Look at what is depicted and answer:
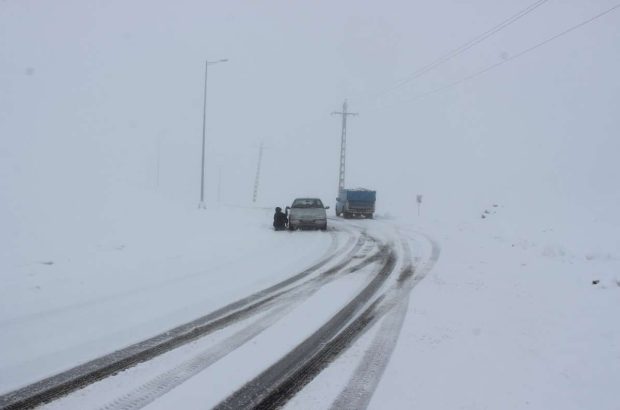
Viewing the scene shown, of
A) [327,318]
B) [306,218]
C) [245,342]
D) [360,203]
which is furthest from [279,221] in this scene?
[245,342]

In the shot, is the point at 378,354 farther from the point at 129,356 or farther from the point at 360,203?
the point at 360,203

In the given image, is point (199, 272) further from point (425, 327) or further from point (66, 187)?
point (66, 187)

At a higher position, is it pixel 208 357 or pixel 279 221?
pixel 279 221

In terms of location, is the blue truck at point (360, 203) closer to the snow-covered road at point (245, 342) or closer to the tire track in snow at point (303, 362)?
the snow-covered road at point (245, 342)

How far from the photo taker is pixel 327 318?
23.8ft

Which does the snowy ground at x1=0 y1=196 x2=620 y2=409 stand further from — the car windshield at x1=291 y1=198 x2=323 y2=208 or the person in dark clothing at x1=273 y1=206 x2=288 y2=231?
the car windshield at x1=291 y1=198 x2=323 y2=208

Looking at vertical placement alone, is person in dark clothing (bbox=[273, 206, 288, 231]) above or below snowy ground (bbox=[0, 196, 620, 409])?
above

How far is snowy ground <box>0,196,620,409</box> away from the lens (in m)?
4.73

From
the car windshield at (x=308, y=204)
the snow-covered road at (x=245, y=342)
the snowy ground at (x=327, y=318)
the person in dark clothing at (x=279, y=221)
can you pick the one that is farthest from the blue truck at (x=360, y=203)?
the snow-covered road at (x=245, y=342)

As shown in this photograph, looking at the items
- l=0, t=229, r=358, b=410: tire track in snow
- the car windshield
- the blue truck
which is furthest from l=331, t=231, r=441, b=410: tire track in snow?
the blue truck

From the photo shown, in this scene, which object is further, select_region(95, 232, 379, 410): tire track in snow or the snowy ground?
the snowy ground

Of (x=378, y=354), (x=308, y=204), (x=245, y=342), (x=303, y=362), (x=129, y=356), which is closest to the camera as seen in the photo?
(x=303, y=362)

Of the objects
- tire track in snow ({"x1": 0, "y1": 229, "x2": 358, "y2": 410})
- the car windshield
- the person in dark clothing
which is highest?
the car windshield

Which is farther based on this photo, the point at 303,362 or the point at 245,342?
the point at 245,342
